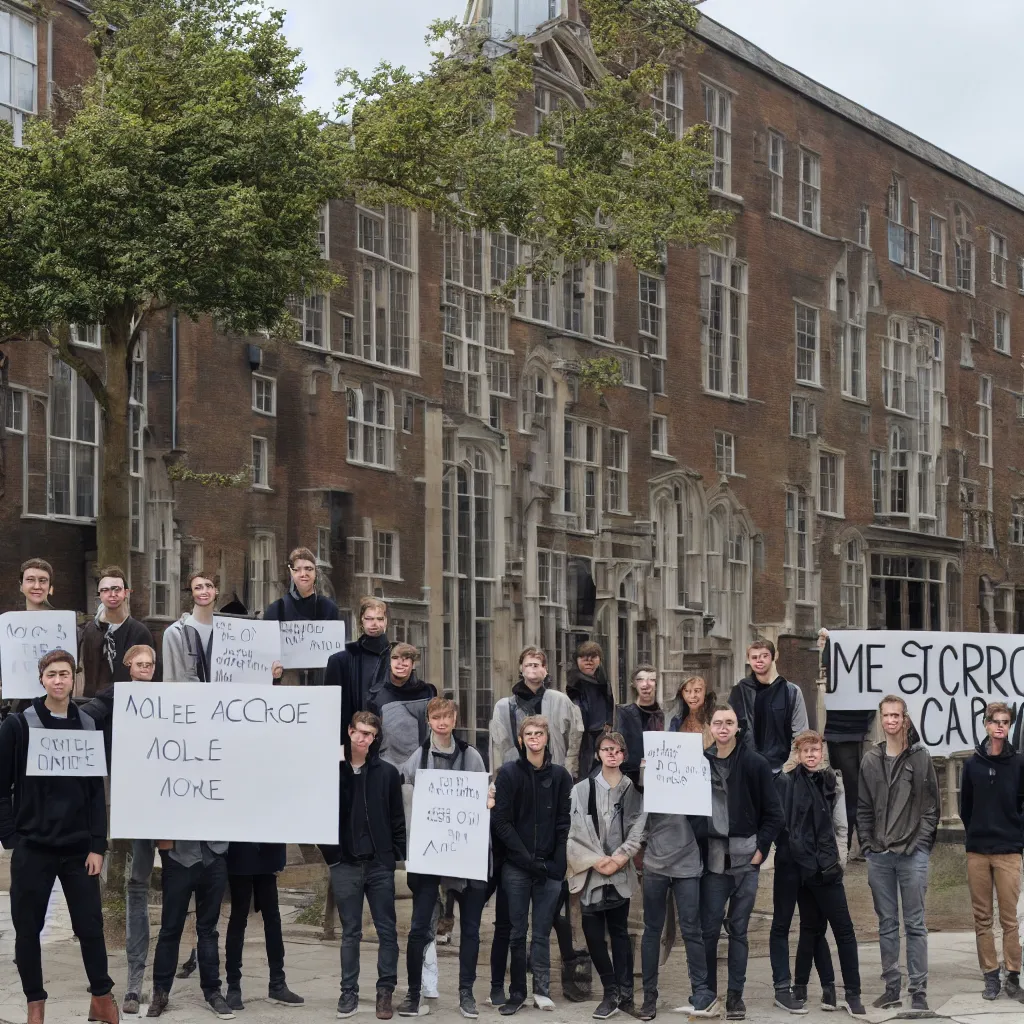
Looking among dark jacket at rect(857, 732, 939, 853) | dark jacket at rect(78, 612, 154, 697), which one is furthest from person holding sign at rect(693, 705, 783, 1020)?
dark jacket at rect(78, 612, 154, 697)

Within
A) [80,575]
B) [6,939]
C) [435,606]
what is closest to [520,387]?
[435,606]

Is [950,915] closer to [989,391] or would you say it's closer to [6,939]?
[6,939]

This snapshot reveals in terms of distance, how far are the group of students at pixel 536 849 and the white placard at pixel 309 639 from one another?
84cm

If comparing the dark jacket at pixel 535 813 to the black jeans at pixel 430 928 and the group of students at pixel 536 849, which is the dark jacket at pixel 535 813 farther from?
the black jeans at pixel 430 928

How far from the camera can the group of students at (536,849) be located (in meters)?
11.5

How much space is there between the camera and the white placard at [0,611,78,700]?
Result: 43.6ft

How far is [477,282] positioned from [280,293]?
40.4 feet

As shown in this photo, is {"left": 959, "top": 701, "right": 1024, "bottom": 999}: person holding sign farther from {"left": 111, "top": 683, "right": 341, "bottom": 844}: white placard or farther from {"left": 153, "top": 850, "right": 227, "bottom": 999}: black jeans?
{"left": 153, "top": 850, "right": 227, "bottom": 999}: black jeans

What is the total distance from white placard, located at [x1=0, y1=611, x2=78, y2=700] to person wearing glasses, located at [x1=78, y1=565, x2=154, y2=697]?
142 mm

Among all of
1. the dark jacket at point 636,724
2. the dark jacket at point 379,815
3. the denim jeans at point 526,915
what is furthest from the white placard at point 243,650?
the dark jacket at point 636,724

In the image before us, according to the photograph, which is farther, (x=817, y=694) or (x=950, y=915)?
(x=817, y=694)

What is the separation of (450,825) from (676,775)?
1.63m

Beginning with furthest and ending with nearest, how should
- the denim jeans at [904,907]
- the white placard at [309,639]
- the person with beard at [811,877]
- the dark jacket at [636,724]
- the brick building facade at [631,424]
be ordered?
the brick building facade at [631,424]
the white placard at [309,639]
the dark jacket at [636,724]
the denim jeans at [904,907]
the person with beard at [811,877]

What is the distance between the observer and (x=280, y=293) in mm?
20109
